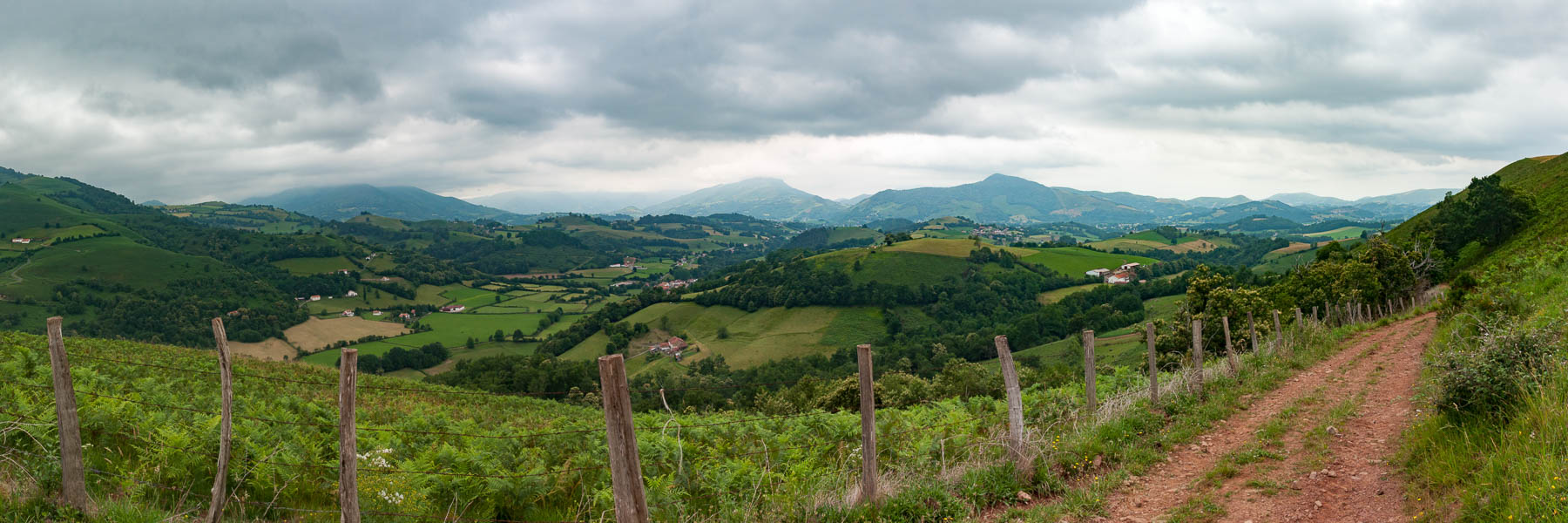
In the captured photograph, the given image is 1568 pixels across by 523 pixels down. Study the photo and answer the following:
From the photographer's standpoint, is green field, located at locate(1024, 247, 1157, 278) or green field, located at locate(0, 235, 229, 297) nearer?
green field, located at locate(0, 235, 229, 297)

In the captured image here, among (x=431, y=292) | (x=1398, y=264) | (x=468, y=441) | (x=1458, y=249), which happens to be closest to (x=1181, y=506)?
(x=468, y=441)

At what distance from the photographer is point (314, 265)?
158 meters

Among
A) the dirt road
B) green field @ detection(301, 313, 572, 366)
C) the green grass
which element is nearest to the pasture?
green field @ detection(301, 313, 572, 366)

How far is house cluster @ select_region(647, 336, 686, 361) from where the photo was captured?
305 ft

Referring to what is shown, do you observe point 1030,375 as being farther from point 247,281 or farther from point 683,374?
point 247,281

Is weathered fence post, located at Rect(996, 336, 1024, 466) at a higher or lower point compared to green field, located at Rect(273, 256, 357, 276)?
lower

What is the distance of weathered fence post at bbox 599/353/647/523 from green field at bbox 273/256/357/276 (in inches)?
7119

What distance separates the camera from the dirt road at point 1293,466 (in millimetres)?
6949

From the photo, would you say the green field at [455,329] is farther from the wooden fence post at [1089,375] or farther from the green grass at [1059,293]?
the wooden fence post at [1089,375]

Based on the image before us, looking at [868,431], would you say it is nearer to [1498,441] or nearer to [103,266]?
[1498,441]

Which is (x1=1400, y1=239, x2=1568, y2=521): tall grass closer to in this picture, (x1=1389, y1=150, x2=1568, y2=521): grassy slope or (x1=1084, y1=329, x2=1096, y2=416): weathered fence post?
(x1=1389, y1=150, x2=1568, y2=521): grassy slope

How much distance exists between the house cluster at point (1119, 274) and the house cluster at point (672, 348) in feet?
265

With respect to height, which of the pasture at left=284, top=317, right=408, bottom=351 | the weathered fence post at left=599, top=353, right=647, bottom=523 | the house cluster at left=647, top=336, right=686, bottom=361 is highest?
the weathered fence post at left=599, top=353, right=647, bottom=523

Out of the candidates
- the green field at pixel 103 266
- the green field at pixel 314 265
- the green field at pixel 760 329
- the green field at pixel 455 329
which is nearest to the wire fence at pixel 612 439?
the green field at pixel 760 329
